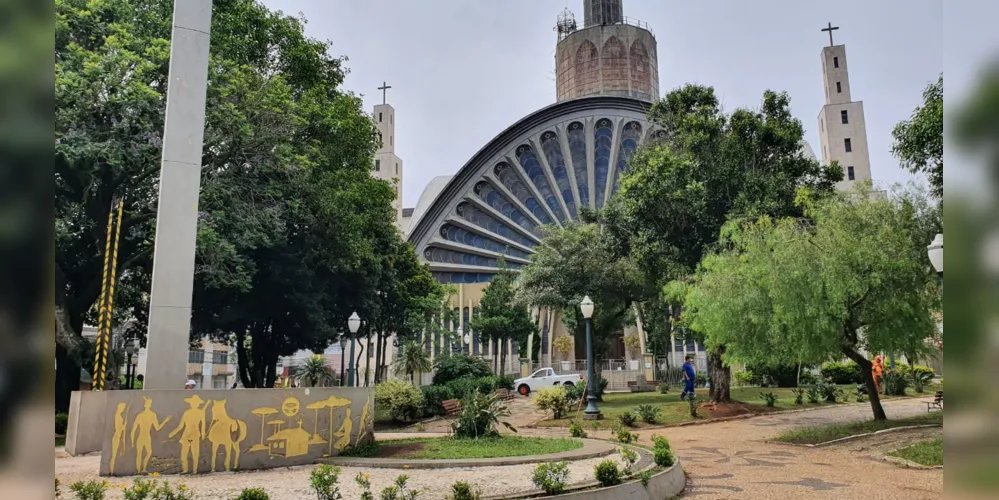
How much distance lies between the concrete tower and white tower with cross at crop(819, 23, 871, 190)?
1586 cm

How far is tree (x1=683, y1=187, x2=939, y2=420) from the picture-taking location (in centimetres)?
1370

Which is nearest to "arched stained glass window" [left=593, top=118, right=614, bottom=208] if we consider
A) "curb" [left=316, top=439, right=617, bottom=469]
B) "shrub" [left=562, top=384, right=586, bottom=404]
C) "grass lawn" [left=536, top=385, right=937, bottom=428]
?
"grass lawn" [left=536, top=385, right=937, bottom=428]

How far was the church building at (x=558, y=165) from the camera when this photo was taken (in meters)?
55.7

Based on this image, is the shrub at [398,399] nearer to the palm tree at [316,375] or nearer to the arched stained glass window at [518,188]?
the palm tree at [316,375]

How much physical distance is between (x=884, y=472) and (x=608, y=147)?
48644mm

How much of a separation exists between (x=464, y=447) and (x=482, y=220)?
163 ft

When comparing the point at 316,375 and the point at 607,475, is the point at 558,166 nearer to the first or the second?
the point at 316,375

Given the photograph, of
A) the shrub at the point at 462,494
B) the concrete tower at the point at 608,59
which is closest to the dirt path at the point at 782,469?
the shrub at the point at 462,494

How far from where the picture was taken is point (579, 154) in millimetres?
58781

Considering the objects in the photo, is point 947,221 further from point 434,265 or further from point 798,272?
point 434,265

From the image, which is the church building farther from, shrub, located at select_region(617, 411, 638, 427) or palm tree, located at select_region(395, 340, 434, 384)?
shrub, located at select_region(617, 411, 638, 427)

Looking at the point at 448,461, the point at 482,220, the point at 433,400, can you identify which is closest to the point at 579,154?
the point at 482,220

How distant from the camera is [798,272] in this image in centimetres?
1392

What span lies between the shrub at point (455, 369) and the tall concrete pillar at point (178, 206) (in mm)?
23183
